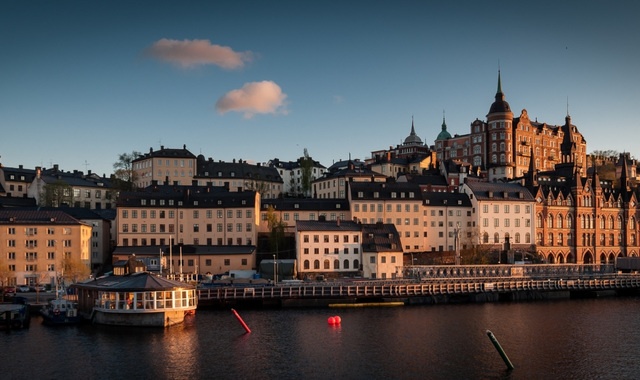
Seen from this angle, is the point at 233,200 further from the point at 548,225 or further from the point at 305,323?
the point at 548,225

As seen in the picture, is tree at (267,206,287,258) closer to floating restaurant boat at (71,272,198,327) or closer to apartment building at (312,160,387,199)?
apartment building at (312,160,387,199)

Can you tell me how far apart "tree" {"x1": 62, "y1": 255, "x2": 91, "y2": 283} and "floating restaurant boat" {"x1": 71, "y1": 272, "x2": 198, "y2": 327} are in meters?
24.1

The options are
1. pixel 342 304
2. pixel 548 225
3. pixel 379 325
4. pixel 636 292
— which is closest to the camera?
pixel 379 325

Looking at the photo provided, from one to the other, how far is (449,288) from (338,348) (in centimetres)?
3958

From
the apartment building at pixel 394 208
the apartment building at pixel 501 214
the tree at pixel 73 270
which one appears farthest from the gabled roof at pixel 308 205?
the tree at pixel 73 270

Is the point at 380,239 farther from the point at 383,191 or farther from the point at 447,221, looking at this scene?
the point at 447,221

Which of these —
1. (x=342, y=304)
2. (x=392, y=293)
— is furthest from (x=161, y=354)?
(x=392, y=293)

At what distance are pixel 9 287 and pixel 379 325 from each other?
5174 cm

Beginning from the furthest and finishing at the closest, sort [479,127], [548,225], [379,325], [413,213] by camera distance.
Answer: [479,127]
[548,225]
[413,213]
[379,325]

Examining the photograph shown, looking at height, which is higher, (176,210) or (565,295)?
(176,210)

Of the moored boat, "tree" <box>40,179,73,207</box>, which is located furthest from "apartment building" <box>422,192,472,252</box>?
"tree" <box>40,179,73,207</box>

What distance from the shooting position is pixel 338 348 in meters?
60.2

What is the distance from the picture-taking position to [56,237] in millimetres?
104062

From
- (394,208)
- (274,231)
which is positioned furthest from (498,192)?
(274,231)
